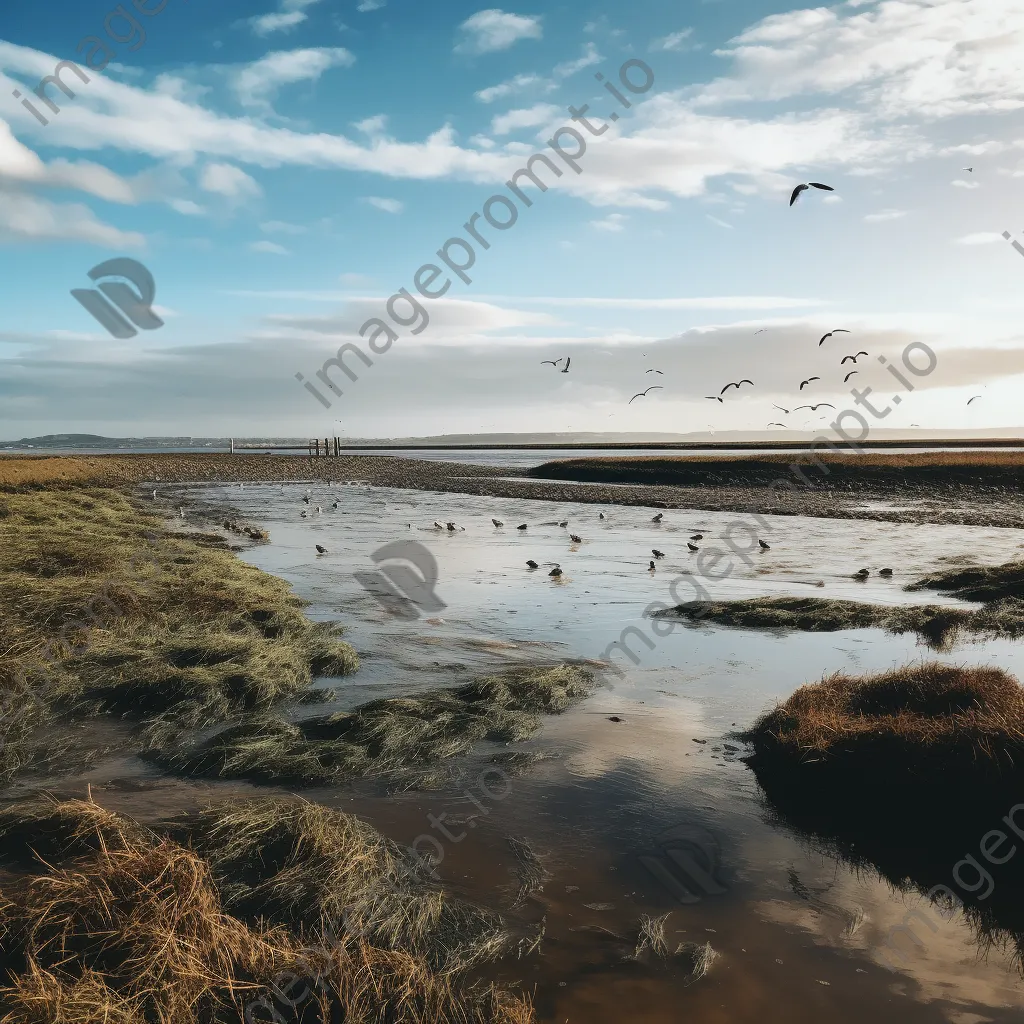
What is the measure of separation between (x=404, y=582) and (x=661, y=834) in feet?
36.0

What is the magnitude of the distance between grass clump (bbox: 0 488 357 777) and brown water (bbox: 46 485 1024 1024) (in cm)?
91

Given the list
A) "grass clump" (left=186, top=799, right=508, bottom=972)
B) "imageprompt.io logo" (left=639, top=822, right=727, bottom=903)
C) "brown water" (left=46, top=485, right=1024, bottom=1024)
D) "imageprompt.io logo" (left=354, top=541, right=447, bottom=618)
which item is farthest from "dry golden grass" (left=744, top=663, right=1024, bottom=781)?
"imageprompt.io logo" (left=354, top=541, right=447, bottom=618)

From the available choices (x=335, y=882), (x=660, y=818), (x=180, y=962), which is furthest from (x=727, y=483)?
(x=180, y=962)

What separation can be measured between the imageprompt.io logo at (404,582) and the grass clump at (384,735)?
4690mm

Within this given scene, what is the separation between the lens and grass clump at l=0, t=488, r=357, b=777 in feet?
25.7

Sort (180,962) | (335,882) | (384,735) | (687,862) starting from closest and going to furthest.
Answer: (180,962), (335,882), (687,862), (384,735)

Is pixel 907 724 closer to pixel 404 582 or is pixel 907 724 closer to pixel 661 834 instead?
pixel 661 834

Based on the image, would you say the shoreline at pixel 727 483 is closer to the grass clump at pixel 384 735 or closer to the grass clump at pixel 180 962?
the grass clump at pixel 384 735

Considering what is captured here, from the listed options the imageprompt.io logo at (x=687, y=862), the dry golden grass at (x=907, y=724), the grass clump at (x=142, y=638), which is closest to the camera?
the imageprompt.io logo at (x=687, y=862)

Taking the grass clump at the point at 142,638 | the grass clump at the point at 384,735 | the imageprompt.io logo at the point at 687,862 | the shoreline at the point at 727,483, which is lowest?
the imageprompt.io logo at the point at 687,862

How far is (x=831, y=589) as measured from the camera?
1487cm

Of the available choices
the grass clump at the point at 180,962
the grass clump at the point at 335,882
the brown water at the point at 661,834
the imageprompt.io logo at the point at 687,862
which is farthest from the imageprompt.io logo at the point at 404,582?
the grass clump at the point at 180,962

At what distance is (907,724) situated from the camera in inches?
249

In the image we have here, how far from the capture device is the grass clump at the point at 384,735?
6391 mm
